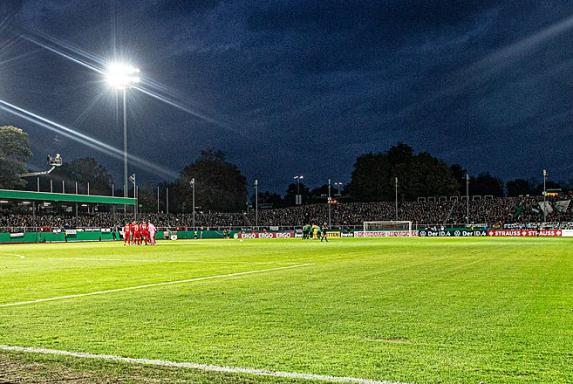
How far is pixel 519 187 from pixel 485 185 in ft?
38.1

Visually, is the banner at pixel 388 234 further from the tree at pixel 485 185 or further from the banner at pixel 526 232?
the tree at pixel 485 185

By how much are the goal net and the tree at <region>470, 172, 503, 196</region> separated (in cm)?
7580

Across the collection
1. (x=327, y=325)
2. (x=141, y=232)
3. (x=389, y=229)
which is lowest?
(x=389, y=229)

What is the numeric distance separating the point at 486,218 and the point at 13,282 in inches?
3200

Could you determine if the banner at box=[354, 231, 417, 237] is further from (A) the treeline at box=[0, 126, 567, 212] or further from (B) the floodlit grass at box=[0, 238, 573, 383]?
(B) the floodlit grass at box=[0, 238, 573, 383]

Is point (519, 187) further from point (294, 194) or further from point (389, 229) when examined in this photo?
point (389, 229)

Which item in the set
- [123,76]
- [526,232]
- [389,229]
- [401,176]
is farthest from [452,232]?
[123,76]

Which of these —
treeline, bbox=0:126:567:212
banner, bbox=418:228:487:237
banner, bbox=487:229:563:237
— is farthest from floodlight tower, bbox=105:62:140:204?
treeline, bbox=0:126:567:212

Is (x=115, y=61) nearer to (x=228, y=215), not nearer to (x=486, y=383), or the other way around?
(x=486, y=383)

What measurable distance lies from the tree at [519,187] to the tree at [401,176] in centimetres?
4018

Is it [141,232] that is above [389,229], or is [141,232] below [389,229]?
above

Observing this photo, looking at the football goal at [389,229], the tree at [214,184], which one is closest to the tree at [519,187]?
the tree at [214,184]

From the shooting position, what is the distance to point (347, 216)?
320 feet

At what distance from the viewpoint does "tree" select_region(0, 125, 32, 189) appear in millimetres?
80312
